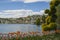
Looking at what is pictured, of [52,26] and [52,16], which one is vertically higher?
[52,16]

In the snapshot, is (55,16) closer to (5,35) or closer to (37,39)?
(37,39)

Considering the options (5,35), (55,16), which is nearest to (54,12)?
(55,16)

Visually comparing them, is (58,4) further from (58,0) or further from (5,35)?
(5,35)

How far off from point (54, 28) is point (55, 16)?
1093 mm

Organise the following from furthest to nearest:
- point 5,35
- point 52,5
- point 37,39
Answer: point 52,5 → point 37,39 → point 5,35

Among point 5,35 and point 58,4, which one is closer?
point 5,35

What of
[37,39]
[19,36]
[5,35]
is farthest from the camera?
[37,39]

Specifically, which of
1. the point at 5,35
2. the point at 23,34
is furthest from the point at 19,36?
the point at 5,35

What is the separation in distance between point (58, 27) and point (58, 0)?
2490mm

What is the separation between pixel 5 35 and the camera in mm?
13188

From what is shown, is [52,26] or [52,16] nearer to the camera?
[52,26]

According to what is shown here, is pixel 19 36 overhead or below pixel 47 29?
overhead

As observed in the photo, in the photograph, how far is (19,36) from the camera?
14578 mm

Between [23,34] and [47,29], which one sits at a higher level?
[23,34]
